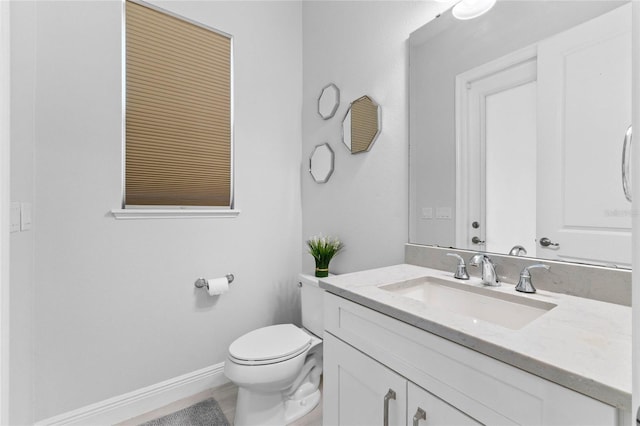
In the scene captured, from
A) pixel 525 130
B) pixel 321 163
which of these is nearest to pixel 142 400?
pixel 321 163

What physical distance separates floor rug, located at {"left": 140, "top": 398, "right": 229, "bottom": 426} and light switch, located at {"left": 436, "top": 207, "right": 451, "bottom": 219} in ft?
4.94

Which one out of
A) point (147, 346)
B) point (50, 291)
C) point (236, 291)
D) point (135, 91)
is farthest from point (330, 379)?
point (135, 91)

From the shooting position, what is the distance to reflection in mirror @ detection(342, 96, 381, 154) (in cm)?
158

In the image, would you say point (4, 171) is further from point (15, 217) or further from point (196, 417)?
point (196, 417)

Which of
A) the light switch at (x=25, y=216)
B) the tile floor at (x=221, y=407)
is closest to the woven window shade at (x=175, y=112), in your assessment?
the light switch at (x=25, y=216)

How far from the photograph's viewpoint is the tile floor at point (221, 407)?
1481mm

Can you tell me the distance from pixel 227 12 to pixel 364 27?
3.01 ft

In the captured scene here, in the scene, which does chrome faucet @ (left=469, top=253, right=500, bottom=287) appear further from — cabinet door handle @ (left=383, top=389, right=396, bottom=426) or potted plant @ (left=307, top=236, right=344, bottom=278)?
potted plant @ (left=307, top=236, right=344, bottom=278)

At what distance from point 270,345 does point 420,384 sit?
0.92 m

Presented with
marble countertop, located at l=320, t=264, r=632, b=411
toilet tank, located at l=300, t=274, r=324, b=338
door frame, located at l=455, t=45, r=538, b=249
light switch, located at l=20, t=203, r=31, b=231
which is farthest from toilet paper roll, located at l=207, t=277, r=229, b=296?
door frame, located at l=455, t=45, r=538, b=249

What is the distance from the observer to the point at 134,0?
1548mm

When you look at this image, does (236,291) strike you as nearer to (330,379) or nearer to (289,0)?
(330,379)

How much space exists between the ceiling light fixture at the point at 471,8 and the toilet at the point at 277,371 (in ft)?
4.95

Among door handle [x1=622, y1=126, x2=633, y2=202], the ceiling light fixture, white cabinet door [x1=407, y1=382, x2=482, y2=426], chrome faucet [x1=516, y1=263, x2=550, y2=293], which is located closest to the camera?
white cabinet door [x1=407, y1=382, x2=482, y2=426]
